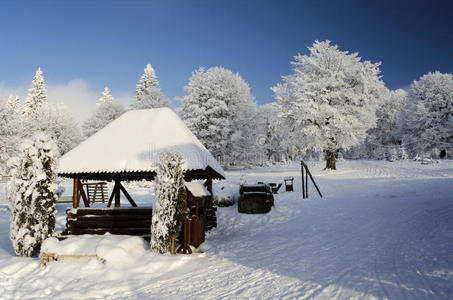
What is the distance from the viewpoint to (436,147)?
119 feet

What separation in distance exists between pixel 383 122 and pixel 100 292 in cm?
5881

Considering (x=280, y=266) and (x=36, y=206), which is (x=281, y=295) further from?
(x=36, y=206)

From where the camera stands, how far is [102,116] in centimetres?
4378

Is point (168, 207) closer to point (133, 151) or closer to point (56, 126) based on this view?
point (133, 151)

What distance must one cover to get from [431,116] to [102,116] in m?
45.2

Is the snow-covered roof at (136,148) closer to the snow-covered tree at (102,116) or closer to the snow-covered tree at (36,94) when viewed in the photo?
the snow-covered tree at (102,116)

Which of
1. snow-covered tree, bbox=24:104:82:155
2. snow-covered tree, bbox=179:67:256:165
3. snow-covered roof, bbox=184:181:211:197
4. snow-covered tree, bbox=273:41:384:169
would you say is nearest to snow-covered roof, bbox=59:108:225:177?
snow-covered roof, bbox=184:181:211:197

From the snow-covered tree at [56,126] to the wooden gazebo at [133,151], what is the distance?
3971cm

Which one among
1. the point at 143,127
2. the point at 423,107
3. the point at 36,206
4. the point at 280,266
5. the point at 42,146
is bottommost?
the point at 280,266

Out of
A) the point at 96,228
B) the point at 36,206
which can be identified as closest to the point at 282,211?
the point at 96,228

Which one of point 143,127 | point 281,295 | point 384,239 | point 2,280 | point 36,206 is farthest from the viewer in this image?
point 143,127

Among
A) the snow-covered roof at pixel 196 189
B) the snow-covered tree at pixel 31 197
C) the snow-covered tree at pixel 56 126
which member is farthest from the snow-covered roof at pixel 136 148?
the snow-covered tree at pixel 56 126

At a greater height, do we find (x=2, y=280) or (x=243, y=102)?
(x=243, y=102)

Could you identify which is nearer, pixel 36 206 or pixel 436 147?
pixel 36 206
